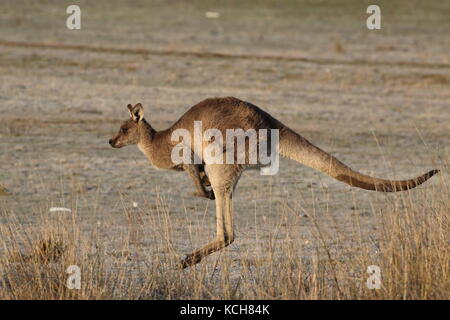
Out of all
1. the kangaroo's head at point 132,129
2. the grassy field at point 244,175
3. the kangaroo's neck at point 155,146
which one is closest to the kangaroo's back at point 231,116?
the kangaroo's neck at point 155,146

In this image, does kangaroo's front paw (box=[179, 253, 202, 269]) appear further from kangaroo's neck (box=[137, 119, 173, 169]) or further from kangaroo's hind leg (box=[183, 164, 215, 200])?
kangaroo's neck (box=[137, 119, 173, 169])

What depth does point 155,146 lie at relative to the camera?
7.61 meters

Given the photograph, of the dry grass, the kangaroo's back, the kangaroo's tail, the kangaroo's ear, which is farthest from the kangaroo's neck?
the kangaroo's tail

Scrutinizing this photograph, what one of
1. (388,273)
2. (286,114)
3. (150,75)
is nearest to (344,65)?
(150,75)

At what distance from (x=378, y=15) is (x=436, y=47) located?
5935 mm

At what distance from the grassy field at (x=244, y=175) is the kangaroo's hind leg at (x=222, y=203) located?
5.7 inches

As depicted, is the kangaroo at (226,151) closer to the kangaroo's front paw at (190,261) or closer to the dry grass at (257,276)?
the kangaroo's front paw at (190,261)

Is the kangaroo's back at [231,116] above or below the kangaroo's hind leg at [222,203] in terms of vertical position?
above

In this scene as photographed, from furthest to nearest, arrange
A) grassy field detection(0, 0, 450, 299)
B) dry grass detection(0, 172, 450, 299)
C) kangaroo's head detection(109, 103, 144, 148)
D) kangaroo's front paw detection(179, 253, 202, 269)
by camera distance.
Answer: kangaroo's head detection(109, 103, 144, 148) → kangaroo's front paw detection(179, 253, 202, 269) → grassy field detection(0, 0, 450, 299) → dry grass detection(0, 172, 450, 299)

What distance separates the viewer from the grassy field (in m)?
6.45

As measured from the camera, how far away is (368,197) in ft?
35.0

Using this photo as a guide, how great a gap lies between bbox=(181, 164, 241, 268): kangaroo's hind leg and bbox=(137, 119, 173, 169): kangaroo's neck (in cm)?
55

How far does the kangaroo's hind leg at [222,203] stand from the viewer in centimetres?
694
